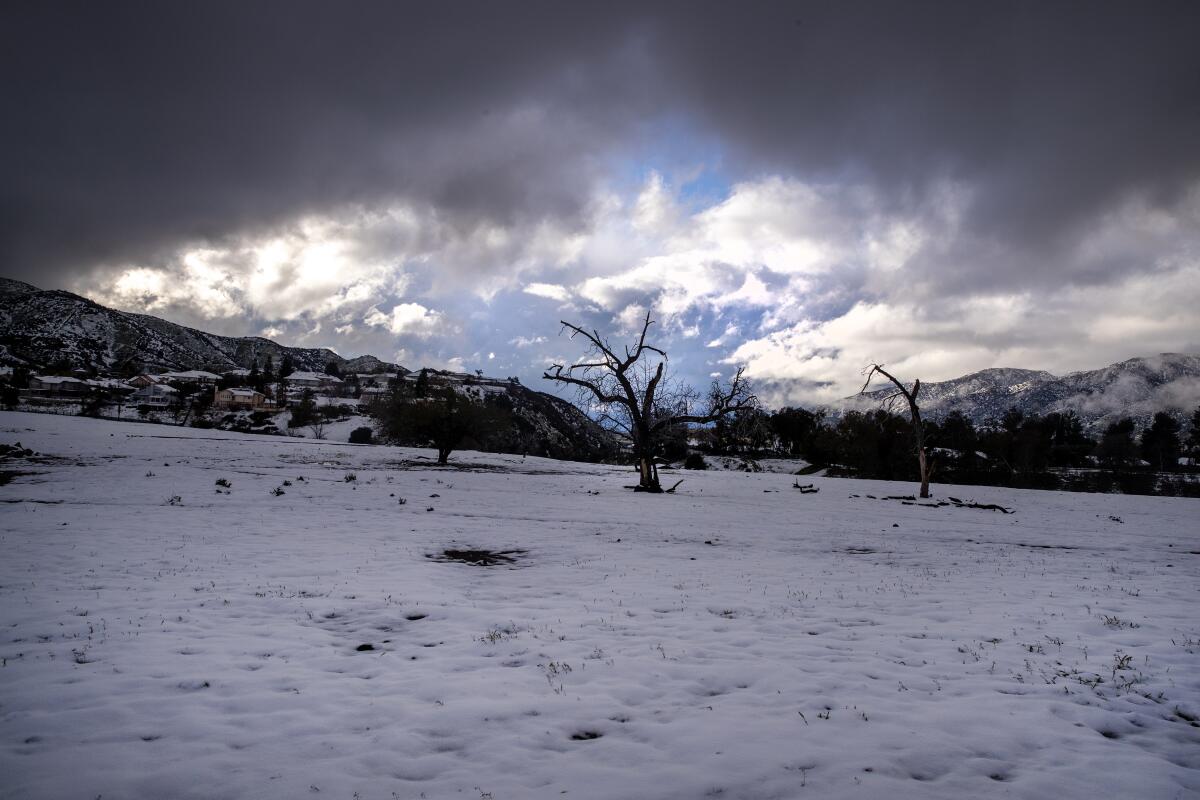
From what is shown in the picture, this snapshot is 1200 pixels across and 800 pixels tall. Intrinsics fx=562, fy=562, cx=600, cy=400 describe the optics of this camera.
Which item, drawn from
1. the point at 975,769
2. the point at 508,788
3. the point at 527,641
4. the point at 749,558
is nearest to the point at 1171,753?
the point at 975,769

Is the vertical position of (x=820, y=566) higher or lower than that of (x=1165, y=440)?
lower

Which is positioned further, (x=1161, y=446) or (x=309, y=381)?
(x=309, y=381)

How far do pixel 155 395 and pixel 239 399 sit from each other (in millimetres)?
19602

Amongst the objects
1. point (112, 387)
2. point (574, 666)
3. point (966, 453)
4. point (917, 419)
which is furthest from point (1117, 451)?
point (112, 387)

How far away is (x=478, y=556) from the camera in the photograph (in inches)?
484

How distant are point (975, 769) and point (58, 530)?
54.5ft

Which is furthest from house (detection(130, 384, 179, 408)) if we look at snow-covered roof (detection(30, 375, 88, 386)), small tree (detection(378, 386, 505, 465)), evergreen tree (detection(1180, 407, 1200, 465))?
evergreen tree (detection(1180, 407, 1200, 465))

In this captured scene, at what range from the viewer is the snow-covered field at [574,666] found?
4.12 meters

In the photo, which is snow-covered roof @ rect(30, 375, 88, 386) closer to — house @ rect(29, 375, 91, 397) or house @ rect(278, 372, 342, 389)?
house @ rect(29, 375, 91, 397)

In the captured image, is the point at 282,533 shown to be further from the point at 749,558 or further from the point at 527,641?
the point at 749,558

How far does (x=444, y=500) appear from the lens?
21.6 meters

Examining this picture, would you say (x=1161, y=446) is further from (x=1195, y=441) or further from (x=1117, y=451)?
(x=1117, y=451)

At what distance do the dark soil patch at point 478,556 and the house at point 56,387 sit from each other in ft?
470

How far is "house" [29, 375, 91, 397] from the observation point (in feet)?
375
